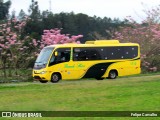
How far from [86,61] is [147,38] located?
32.8 feet

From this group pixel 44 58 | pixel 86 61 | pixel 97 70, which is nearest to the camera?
pixel 44 58

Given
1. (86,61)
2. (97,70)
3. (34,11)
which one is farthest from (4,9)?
(86,61)

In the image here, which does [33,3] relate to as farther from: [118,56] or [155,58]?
[118,56]

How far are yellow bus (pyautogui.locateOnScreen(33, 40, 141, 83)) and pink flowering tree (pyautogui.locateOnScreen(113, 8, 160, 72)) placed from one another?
5730 mm

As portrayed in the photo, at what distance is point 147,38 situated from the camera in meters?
33.7

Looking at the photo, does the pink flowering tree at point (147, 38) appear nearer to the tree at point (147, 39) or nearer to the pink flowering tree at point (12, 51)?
the tree at point (147, 39)

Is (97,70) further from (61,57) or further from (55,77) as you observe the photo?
(55,77)

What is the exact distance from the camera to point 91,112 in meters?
A: 9.46

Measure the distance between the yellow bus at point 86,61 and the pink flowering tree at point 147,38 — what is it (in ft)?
18.8

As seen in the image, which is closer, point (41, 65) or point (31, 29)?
point (41, 65)

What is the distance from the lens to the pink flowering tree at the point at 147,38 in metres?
33.0

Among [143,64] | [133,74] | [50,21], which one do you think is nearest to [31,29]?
[50,21]

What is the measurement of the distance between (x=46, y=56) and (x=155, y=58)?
496 inches

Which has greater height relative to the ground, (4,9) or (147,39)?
(4,9)
